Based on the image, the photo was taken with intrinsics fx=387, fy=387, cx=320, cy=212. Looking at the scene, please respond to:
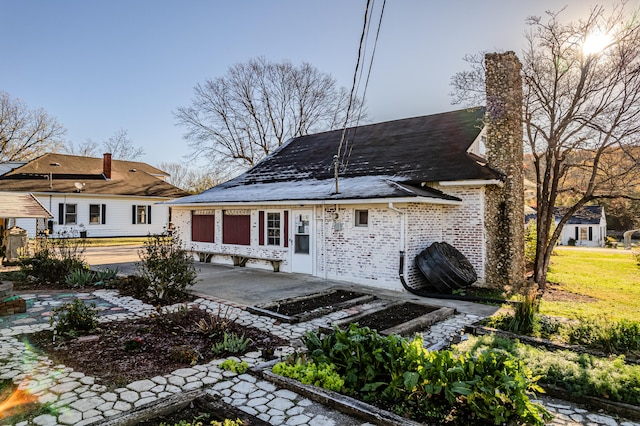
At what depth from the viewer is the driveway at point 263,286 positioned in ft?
29.6

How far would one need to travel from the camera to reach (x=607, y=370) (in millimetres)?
4367

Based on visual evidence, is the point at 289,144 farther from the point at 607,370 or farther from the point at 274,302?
the point at 607,370

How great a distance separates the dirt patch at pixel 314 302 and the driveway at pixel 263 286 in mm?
560

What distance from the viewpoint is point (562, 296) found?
11680 mm

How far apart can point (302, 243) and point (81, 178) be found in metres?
22.4

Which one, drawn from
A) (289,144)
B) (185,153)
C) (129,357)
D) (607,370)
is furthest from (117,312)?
(185,153)

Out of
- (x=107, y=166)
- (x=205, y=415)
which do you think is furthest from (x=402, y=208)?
(x=107, y=166)

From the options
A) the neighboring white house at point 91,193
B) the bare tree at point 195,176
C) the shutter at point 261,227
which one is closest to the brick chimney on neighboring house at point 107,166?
the neighboring white house at point 91,193

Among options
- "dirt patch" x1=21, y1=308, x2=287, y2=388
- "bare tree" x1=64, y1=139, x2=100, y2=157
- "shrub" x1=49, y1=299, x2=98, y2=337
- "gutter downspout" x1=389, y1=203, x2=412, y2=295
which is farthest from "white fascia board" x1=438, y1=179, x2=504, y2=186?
"bare tree" x1=64, y1=139, x2=100, y2=157

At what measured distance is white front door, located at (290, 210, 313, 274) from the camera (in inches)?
501

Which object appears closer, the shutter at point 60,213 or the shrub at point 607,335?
the shrub at point 607,335

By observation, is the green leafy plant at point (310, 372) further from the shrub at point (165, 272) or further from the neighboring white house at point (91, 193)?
the neighboring white house at point (91, 193)

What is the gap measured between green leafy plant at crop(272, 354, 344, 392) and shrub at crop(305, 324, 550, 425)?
0.37 feet

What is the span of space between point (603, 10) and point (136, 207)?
28426 mm
